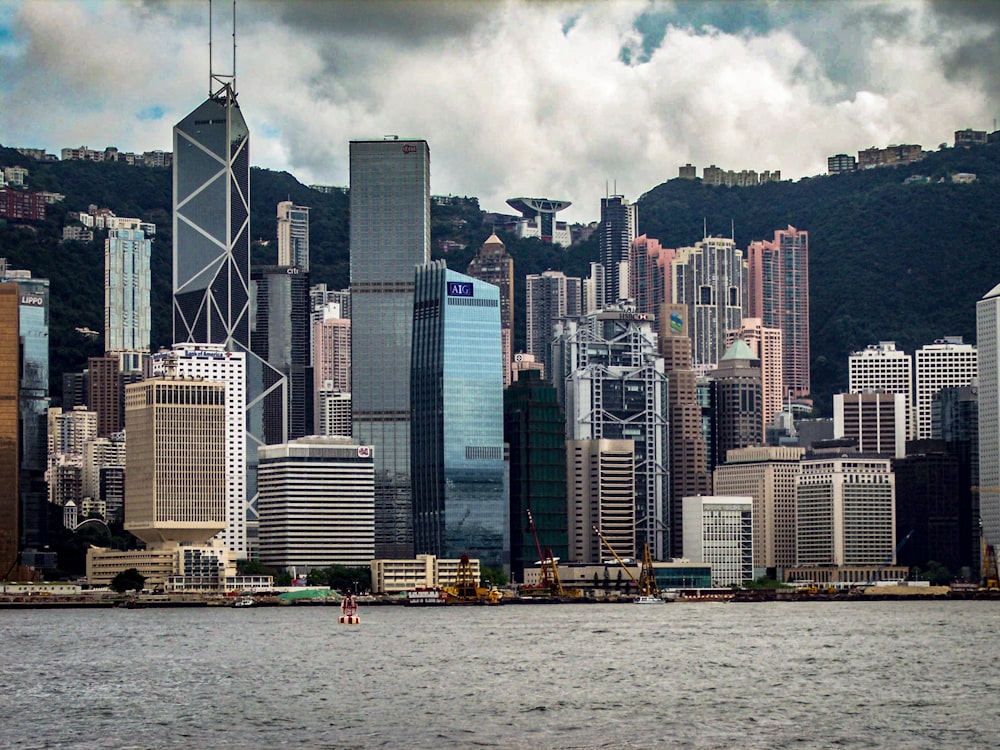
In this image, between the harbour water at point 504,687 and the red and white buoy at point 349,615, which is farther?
the red and white buoy at point 349,615

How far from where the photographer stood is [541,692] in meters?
97.2

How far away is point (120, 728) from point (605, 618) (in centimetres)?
10598

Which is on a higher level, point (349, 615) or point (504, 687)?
point (504, 687)

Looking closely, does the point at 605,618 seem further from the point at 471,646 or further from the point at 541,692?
the point at 541,692

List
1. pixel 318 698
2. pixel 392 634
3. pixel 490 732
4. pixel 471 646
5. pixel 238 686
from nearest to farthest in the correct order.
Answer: pixel 490 732
pixel 318 698
pixel 238 686
pixel 471 646
pixel 392 634

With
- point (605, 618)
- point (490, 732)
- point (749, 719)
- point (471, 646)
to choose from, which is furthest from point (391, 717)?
point (605, 618)

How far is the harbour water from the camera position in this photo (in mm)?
80500

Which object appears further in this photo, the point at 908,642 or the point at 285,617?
the point at 285,617

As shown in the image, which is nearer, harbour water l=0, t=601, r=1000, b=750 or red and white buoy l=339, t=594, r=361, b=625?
harbour water l=0, t=601, r=1000, b=750

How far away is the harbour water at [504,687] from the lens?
264 feet

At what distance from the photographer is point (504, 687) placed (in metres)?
100

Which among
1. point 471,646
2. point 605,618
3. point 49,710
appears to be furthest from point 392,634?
point 49,710

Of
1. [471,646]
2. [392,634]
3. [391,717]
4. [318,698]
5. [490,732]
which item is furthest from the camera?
[392,634]

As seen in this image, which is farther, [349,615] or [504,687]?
[349,615]
